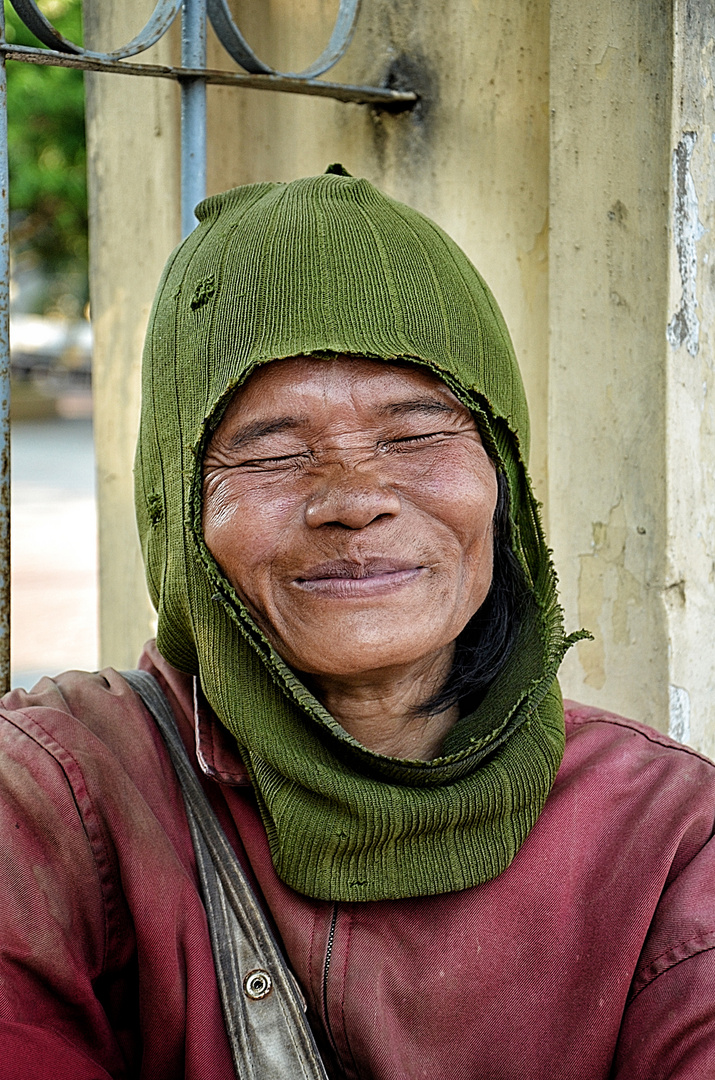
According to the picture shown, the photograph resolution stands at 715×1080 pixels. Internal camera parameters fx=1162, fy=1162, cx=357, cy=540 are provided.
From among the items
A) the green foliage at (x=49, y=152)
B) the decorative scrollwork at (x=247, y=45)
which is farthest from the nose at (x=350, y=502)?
the green foliage at (x=49, y=152)

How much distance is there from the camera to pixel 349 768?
178cm

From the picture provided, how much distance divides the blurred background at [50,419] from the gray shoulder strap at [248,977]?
4402 millimetres

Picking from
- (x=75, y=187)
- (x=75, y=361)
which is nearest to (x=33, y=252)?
(x=75, y=187)

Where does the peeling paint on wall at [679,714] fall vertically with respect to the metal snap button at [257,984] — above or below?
above

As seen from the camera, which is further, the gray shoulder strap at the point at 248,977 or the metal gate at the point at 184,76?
the metal gate at the point at 184,76

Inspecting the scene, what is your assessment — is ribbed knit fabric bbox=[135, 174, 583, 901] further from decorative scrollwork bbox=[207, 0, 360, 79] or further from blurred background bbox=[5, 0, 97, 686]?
blurred background bbox=[5, 0, 97, 686]

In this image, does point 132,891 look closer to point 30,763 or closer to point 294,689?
point 30,763

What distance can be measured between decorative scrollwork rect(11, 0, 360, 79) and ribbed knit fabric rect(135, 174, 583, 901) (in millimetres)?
470

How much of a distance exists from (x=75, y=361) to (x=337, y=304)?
116ft

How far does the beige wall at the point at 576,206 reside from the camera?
2.25 m

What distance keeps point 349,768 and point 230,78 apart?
1.43m

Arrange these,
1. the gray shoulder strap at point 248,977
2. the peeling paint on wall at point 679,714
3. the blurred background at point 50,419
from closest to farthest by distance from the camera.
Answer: the gray shoulder strap at point 248,977
the peeling paint on wall at point 679,714
the blurred background at point 50,419

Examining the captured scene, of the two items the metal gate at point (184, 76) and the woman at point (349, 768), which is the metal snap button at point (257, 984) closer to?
the woman at point (349, 768)

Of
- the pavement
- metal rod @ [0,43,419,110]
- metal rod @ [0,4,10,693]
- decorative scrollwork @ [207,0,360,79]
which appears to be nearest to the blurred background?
the pavement
